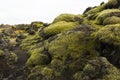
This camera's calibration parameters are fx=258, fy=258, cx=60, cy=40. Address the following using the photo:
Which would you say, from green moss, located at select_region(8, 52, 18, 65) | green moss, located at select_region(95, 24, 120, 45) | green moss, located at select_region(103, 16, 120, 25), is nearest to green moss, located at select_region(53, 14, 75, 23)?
green moss, located at select_region(103, 16, 120, 25)

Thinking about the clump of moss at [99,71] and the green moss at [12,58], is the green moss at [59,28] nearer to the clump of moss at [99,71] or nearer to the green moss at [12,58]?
the green moss at [12,58]

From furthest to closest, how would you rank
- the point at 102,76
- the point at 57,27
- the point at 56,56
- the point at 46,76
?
the point at 57,27, the point at 56,56, the point at 46,76, the point at 102,76

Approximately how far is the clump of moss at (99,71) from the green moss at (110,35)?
2730 millimetres

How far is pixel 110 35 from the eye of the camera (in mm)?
24859

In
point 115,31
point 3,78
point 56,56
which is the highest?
point 115,31

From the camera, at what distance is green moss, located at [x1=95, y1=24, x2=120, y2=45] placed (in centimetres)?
2444

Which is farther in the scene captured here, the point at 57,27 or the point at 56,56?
the point at 57,27

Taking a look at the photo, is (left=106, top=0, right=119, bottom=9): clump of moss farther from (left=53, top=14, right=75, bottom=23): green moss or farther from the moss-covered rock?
the moss-covered rock

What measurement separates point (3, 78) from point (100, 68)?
36.8ft

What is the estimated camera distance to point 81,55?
991 inches

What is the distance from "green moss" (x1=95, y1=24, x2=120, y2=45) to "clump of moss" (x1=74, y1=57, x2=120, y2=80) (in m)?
2.73

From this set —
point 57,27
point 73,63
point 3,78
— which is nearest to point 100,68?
point 73,63

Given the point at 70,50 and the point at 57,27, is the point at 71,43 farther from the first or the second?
the point at 57,27

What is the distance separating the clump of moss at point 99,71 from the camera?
21.6 m
